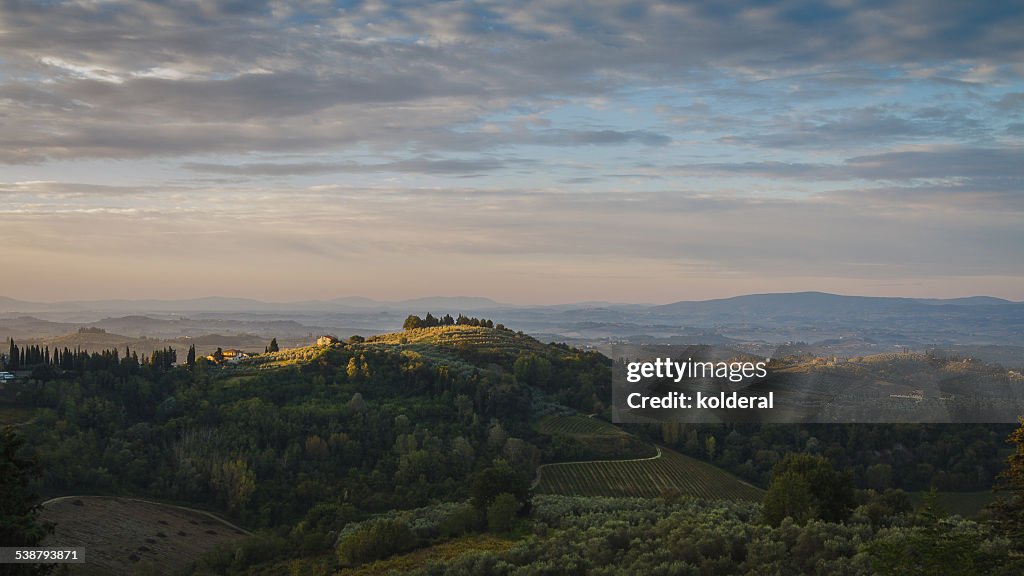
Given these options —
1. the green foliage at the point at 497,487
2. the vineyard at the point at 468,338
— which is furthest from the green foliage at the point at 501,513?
the vineyard at the point at 468,338

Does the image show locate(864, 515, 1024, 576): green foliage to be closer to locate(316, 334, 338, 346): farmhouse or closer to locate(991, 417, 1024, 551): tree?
locate(991, 417, 1024, 551): tree

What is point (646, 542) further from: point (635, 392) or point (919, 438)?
point (635, 392)

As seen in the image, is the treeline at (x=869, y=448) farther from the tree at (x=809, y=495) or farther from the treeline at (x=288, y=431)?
the tree at (x=809, y=495)

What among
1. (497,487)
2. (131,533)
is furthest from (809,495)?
(131,533)

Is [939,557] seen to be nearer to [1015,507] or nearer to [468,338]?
[1015,507]

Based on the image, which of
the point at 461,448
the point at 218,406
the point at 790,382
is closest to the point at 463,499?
the point at 461,448

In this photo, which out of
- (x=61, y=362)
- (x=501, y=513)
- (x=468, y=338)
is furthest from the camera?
(x=468, y=338)

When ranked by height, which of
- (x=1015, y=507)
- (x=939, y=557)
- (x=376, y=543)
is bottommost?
(x=376, y=543)
